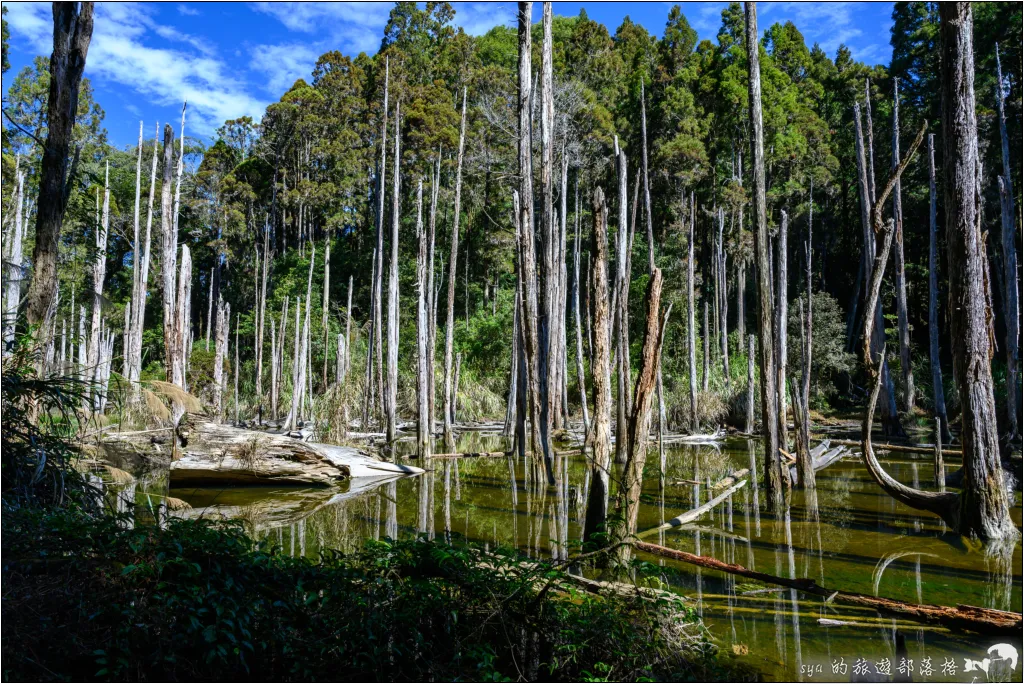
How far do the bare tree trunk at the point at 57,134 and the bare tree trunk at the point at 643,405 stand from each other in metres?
5.01

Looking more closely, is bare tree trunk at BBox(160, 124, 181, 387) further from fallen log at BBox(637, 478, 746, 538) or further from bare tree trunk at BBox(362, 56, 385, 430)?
fallen log at BBox(637, 478, 746, 538)

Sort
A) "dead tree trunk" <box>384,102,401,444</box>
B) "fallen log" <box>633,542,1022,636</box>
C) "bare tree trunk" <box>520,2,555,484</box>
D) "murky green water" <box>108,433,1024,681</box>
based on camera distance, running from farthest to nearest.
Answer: "dead tree trunk" <box>384,102,401,444</box> → "bare tree trunk" <box>520,2,555,484</box> → "fallen log" <box>633,542,1022,636</box> → "murky green water" <box>108,433,1024,681</box>

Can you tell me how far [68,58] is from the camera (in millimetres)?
6062

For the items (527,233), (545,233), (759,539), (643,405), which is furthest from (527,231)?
(759,539)

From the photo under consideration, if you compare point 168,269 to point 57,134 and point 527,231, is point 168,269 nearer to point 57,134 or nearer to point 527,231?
point 57,134

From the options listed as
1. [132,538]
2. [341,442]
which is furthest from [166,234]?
[132,538]

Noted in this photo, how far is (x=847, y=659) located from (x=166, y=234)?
47.0 feet

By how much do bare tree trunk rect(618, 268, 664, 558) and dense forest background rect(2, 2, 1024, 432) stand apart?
46.8ft

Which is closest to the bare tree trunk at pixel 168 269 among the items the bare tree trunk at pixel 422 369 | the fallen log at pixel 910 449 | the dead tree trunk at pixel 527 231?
the bare tree trunk at pixel 422 369

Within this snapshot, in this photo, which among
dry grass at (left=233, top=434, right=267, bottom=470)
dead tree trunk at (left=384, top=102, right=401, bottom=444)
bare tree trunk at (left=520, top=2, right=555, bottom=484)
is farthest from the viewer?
dead tree trunk at (left=384, top=102, right=401, bottom=444)

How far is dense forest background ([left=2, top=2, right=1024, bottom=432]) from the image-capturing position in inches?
893

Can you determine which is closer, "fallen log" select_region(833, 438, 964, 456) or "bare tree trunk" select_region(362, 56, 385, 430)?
"fallen log" select_region(833, 438, 964, 456)

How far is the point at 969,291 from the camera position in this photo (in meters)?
7.15

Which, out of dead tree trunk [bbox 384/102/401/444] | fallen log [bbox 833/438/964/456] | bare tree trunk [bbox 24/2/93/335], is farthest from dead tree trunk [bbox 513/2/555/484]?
fallen log [bbox 833/438/964/456]
